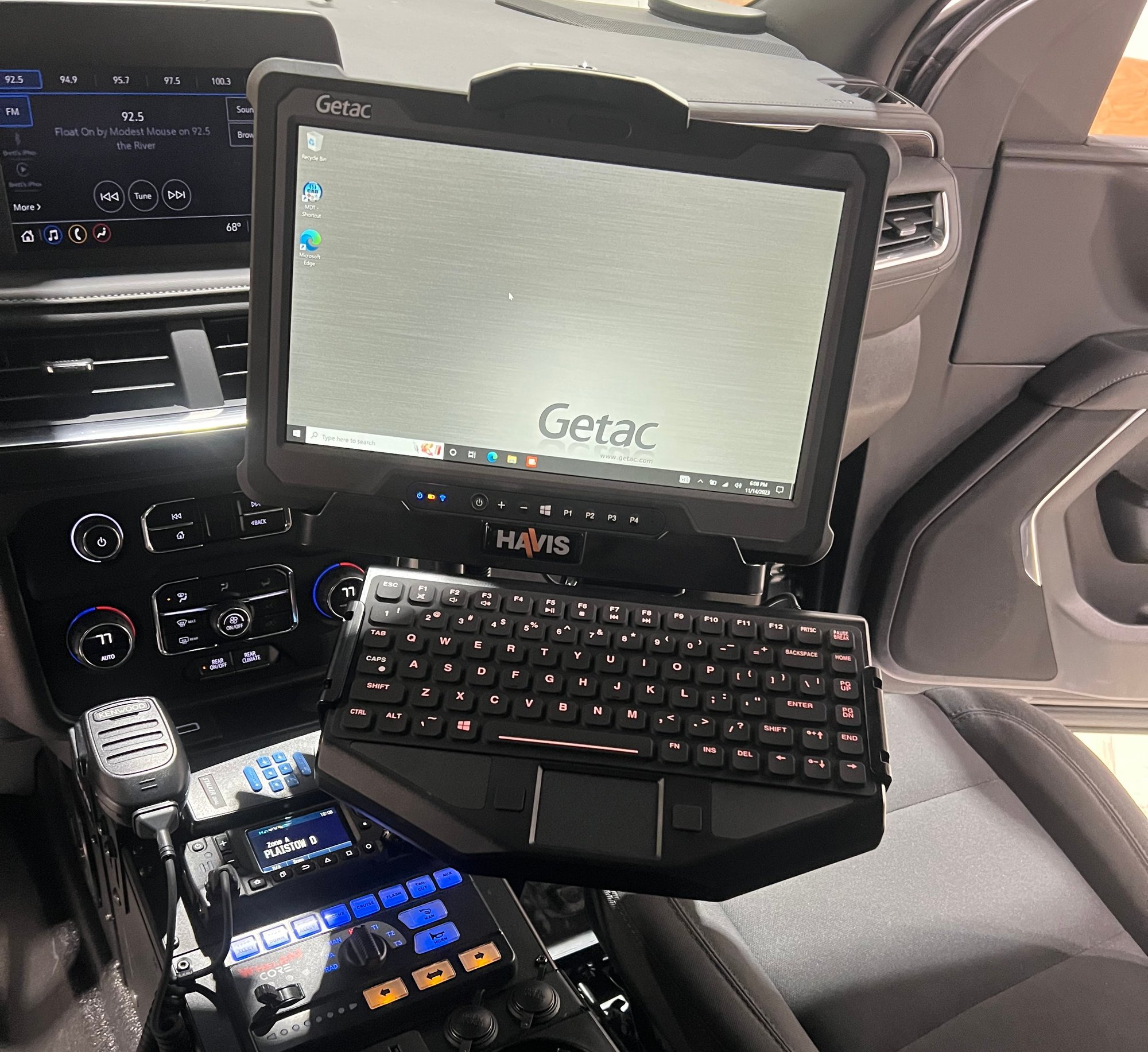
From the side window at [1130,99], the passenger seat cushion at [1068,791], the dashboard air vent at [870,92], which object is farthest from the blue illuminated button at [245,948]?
the side window at [1130,99]

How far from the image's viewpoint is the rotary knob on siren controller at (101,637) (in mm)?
867

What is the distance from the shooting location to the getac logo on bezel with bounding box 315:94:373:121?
695 millimetres

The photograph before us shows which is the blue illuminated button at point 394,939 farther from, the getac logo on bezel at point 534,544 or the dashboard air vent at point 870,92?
the dashboard air vent at point 870,92

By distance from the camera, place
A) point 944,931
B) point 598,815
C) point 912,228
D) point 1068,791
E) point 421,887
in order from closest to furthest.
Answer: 1. point 598,815
2. point 421,887
3. point 944,931
4. point 1068,791
5. point 912,228

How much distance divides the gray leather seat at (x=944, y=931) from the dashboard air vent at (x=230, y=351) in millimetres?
532

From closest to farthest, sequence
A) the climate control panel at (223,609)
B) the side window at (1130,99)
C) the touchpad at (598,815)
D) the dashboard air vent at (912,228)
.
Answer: the touchpad at (598,815)
the climate control panel at (223,609)
the dashboard air vent at (912,228)
the side window at (1130,99)

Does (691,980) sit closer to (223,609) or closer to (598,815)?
(598,815)

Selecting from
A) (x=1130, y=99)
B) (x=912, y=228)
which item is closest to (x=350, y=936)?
(x=912, y=228)

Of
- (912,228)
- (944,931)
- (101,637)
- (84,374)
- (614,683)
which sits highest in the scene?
(912,228)

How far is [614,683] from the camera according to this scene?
0.76 meters

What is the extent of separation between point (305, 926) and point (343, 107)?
0.57 metres

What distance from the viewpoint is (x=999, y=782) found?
3.57ft

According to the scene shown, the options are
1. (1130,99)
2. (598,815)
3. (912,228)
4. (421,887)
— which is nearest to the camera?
(598,815)

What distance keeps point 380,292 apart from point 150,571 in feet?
1.09
